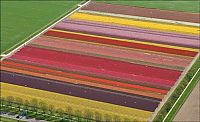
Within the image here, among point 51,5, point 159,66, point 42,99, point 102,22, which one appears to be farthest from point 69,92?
point 51,5

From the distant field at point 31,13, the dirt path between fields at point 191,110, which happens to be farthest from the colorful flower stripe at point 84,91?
the distant field at point 31,13

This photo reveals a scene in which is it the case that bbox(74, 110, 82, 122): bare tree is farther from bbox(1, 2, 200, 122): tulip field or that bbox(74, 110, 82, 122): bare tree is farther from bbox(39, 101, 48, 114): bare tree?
bbox(39, 101, 48, 114): bare tree

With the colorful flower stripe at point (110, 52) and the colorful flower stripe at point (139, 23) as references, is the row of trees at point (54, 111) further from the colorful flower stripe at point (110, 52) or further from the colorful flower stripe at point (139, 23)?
the colorful flower stripe at point (139, 23)

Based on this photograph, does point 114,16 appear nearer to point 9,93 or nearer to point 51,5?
point 51,5

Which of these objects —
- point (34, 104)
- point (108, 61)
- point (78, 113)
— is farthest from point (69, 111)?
point (108, 61)

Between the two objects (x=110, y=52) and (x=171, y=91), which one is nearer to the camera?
(x=171, y=91)

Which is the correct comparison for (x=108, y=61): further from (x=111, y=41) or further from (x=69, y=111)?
(x=69, y=111)

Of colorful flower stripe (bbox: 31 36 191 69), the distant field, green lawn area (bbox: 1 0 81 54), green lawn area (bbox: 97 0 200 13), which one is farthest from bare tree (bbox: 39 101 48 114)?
green lawn area (bbox: 97 0 200 13)
